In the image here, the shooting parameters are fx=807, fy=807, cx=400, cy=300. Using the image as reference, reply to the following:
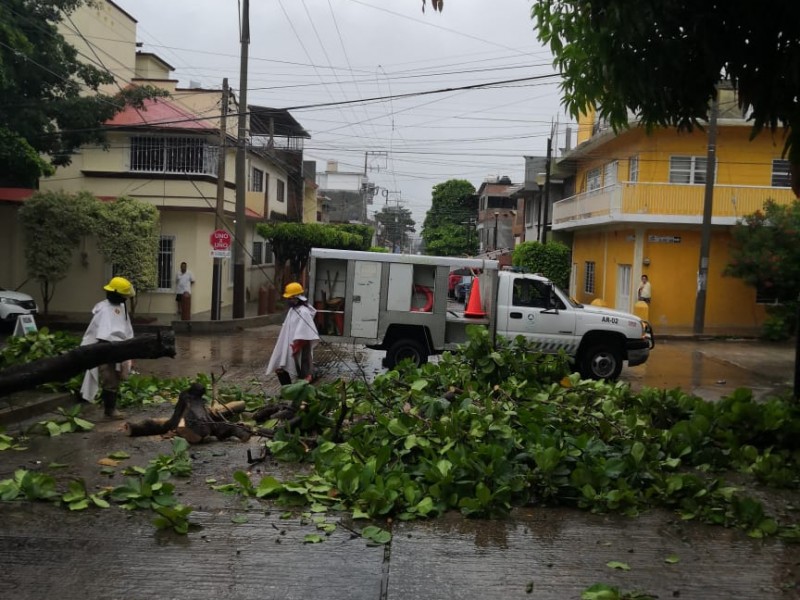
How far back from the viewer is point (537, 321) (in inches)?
572

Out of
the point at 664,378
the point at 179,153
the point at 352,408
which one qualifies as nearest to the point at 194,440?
the point at 352,408

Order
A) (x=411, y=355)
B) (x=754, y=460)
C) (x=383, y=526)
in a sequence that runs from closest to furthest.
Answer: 1. (x=383, y=526)
2. (x=754, y=460)
3. (x=411, y=355)

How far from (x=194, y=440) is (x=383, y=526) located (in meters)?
2.89

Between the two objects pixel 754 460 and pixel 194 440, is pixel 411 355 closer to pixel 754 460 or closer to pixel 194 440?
pixel 194 440

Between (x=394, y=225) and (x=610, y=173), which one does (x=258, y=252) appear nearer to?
(x=610, y=173)

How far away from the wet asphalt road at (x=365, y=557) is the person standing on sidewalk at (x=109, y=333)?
2694 millimetres

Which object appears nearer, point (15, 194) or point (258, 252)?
point (15, 194)

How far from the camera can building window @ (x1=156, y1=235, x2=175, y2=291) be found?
2636 cm

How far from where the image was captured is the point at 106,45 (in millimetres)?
30781

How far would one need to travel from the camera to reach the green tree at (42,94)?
1864 cm

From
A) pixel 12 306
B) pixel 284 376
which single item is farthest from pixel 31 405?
pixel 12 306

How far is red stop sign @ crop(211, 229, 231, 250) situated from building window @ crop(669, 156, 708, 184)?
15077 millimetres

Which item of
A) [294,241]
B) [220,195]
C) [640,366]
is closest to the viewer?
[640,366]

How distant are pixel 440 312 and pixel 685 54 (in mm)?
8670
